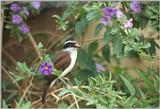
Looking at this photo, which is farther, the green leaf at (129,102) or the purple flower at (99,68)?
the purple flower at (99,68)

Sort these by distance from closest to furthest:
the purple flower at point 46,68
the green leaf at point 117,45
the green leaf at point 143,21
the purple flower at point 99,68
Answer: the purple flower at point 46,68 < the green leaf at point 117,45 < the green leaf at point 143,21 < the purple flower at point 99,68

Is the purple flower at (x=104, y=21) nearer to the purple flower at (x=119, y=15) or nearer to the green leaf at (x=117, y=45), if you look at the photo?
the purple flower at (x=119, y=15)

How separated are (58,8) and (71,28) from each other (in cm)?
19

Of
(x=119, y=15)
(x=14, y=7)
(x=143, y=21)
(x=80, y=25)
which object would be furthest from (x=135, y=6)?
(x=14, y=7)

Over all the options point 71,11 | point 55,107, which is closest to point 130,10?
point 71,11

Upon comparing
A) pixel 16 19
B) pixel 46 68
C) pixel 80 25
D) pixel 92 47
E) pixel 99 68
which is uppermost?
pixel 16 19

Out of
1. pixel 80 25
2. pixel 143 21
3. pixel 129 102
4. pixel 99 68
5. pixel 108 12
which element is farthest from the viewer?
pixel 99 68

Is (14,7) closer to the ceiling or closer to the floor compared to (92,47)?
closer to the ceiling

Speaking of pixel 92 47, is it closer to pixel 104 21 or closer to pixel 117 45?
pixel 117 45

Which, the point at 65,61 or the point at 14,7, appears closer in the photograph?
the point at 65,61

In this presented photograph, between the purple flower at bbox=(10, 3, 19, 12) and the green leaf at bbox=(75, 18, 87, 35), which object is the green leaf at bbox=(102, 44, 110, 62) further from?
the purple flower at bbox=(10, 3, 19, 12)

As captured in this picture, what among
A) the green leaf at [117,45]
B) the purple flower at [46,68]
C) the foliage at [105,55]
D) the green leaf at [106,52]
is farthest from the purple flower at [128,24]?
the green leaf at [106,52]

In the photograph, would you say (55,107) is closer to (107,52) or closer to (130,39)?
(107,52)

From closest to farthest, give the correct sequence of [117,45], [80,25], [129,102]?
[129,102], [117,45], [80,25]
